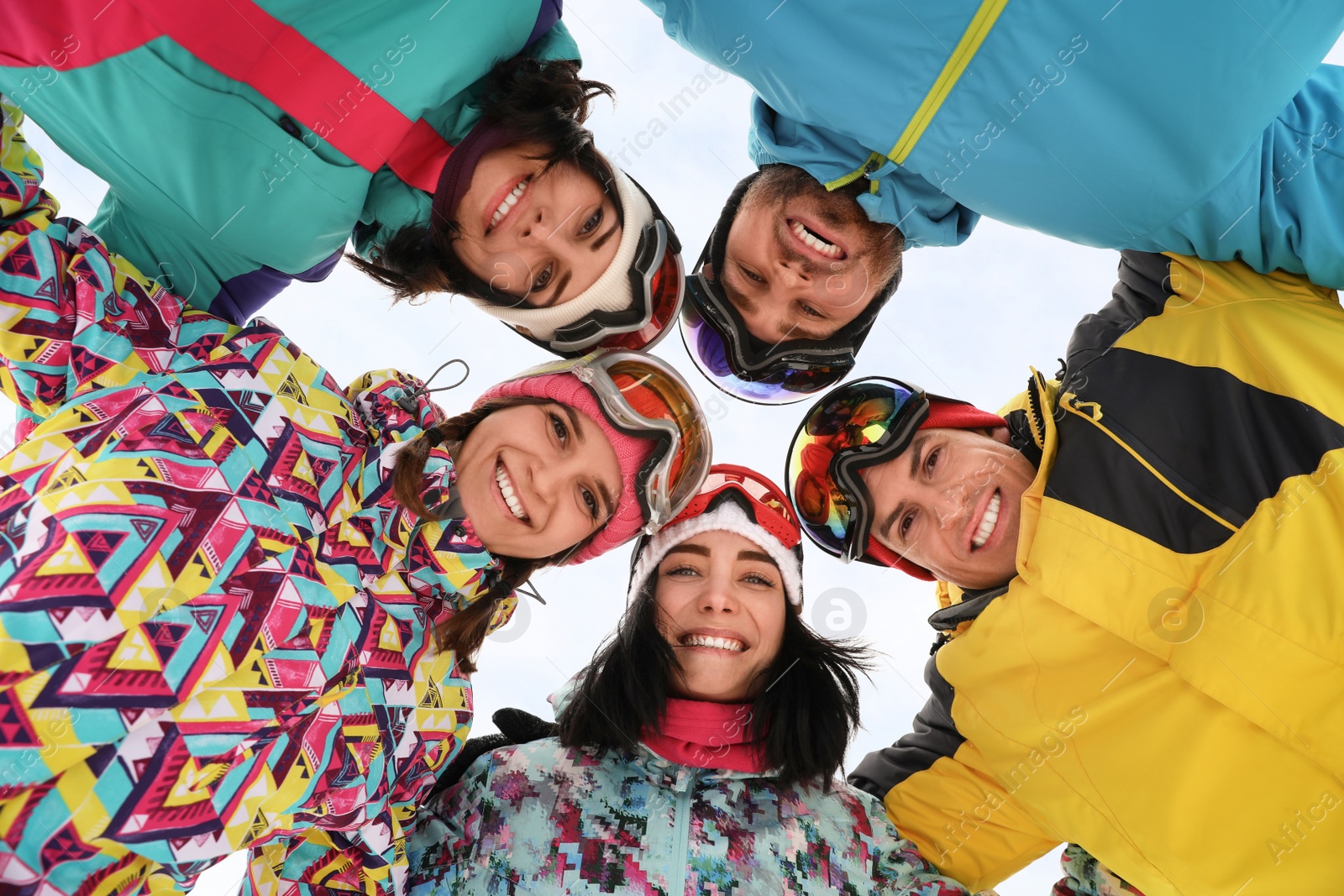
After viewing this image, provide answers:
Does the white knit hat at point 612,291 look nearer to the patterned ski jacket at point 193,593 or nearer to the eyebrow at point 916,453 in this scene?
the patterned ski jacket at point 193,593

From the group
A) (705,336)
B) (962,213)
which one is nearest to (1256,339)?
(962,213)

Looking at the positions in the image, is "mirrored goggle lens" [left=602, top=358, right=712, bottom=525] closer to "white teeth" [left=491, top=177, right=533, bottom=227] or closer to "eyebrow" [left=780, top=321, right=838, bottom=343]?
"eyebrow" [left=780, top=321, right=838, bottom=343]

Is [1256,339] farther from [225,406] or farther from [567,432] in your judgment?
[225,406]

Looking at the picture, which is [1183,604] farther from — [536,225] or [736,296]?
[536,225]

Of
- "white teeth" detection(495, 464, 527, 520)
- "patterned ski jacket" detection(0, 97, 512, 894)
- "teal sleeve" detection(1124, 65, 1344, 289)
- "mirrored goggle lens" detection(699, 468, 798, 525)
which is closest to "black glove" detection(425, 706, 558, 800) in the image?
"patterned ski jacket" detection(0, 97, 512, 894)

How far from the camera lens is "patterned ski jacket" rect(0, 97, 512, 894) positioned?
1.43 m

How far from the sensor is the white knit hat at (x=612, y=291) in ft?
7.61

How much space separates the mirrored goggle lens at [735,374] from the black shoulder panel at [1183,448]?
34.1 inches

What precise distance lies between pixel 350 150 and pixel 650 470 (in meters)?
1.12

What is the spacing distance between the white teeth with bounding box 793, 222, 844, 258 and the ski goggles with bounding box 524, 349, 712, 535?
552 mm

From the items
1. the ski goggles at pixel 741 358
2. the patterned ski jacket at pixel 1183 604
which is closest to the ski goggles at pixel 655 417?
the ski goggles at pixel 741 358

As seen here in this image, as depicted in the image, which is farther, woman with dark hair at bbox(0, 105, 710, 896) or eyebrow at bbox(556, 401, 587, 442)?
eyebrow at bbox(556, 401, 587, 442)

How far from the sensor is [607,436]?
2.34 m

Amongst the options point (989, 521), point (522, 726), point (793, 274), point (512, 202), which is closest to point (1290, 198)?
point (989, 521)
